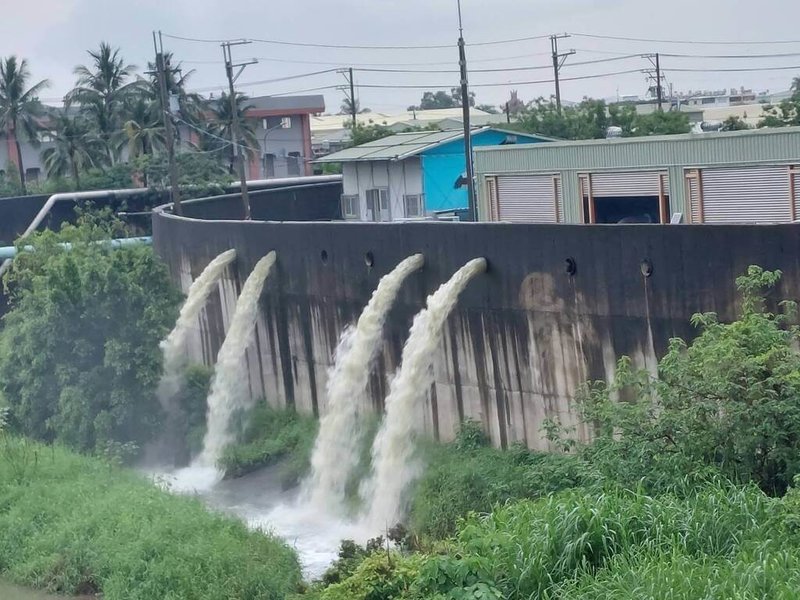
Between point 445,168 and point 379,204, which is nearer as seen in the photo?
point 445,168

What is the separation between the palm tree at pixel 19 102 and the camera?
5300 centimetres

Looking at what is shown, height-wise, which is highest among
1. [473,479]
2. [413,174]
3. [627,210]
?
[413,174]

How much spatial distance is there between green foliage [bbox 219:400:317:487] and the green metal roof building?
21.9ft

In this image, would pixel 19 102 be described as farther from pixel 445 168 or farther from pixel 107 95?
pixel 445 168

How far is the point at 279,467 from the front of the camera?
19.2 metres

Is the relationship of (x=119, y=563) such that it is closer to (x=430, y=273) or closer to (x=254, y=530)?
(x=254, y=530)

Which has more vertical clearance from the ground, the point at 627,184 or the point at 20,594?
the point at 627,184

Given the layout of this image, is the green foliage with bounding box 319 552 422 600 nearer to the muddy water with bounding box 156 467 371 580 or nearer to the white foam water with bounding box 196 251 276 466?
the muddy water with bounding box 156 467 371 580

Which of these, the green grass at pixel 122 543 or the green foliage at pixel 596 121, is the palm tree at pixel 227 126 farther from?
the green grass at pixel 122 543

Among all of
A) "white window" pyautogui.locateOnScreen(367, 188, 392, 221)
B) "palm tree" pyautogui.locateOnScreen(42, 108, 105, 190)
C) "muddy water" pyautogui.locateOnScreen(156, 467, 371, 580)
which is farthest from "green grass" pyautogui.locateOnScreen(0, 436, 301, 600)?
"palm tree" pyautogui.locateOnScreen(42, 108, 105, 190)

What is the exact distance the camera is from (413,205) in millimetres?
35406

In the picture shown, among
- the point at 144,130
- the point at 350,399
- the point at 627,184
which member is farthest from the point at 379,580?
the point at 144,130

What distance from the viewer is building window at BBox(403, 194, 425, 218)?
1384 inches

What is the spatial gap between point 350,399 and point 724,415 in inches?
338
